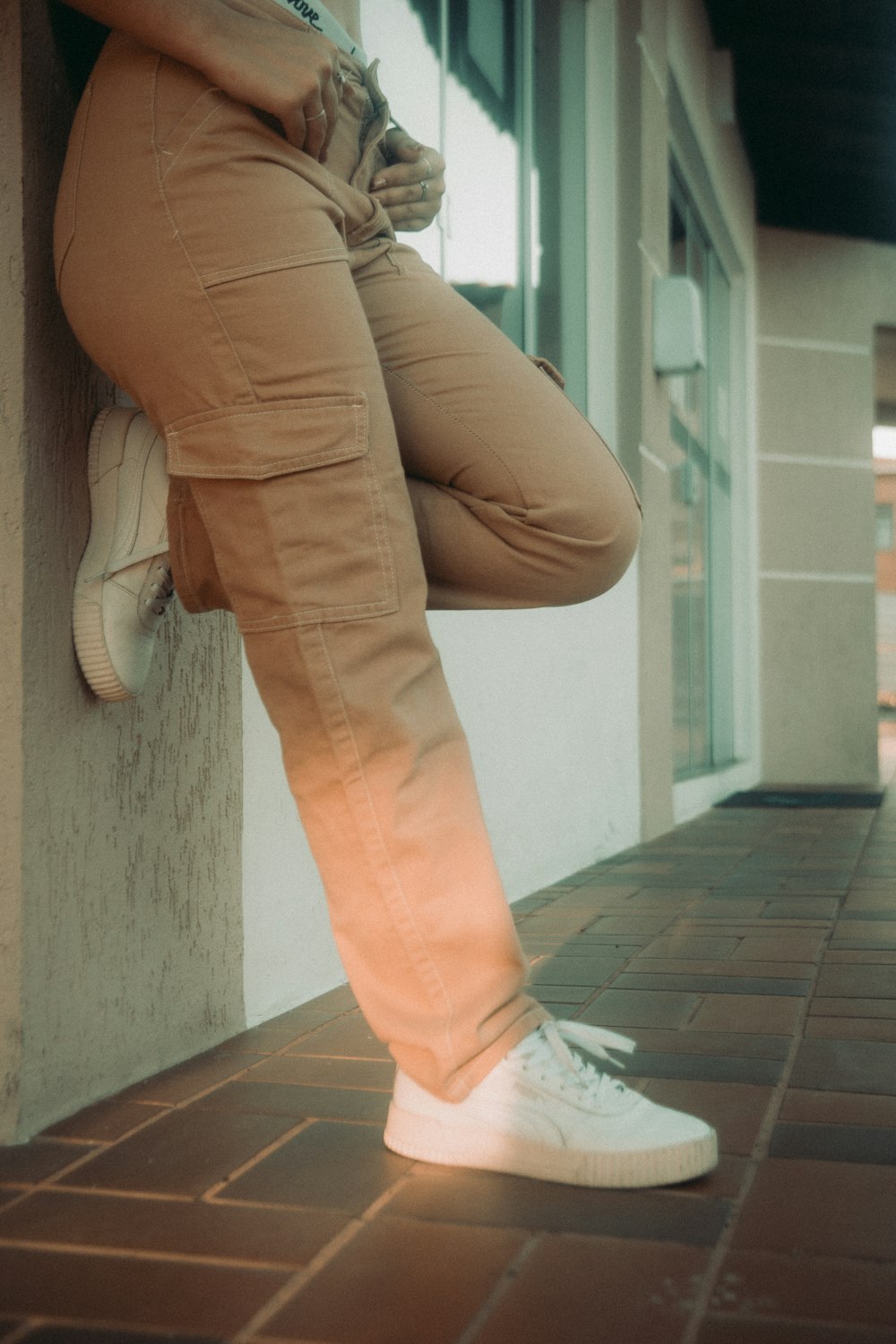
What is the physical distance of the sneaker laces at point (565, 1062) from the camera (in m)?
1.38

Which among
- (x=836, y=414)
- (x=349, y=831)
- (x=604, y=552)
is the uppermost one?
(x=836, y=414)

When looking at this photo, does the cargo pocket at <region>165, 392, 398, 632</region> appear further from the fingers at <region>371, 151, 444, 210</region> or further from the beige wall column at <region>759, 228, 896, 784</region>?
the beige wall column at <region>759, 228, 896, 784</region>

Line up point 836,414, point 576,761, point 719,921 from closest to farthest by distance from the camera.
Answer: point 719,921
point 576,761
point 836,414

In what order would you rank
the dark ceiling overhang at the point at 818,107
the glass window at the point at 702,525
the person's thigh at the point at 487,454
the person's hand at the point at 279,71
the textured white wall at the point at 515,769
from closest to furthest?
the person's hand at the point at 279,71 < the person's thigh at the point at 487,454 < the textured white wall at the point at 515,769 < the glass window at the point at 702,525 < the dark ceiling overhang at the point at 818,107

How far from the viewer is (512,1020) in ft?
4.56

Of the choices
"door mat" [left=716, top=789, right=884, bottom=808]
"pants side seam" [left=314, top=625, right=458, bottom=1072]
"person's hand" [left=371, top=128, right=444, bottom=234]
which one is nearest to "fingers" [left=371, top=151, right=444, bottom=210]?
"person's hand" [left=371, top=128, right=444, bottom=234]

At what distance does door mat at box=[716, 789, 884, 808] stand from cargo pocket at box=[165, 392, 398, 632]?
16.1 feet

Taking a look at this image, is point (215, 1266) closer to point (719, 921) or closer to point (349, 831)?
point (349, 831)

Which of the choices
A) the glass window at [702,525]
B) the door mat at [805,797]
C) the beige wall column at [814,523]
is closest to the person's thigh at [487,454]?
the glass window at [702,525]

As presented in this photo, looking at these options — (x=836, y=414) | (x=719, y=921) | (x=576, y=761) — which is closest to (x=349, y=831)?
(x=719, y=921)

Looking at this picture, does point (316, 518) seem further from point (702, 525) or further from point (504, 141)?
point (702, 525)

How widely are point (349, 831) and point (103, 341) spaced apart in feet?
1.88

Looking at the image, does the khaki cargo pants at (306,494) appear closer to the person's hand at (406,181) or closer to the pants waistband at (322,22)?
the pants waistband at (322,22)

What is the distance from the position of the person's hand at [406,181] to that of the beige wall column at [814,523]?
6176 millimetres
